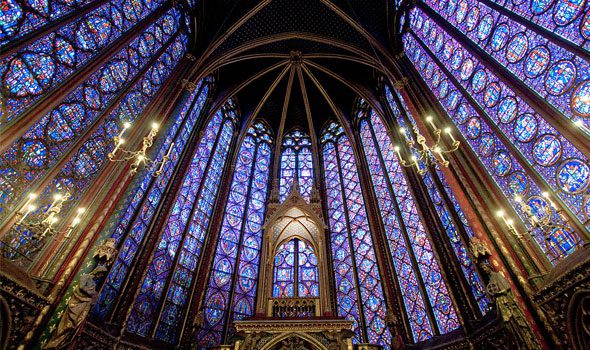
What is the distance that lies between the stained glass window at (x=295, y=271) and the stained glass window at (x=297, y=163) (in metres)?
3.20

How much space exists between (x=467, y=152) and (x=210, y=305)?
897cm

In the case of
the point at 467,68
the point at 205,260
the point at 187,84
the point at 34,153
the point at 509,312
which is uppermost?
the point at 187,84

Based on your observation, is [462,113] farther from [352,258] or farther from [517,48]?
[352,258]

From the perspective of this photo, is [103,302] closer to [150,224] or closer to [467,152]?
[150,224]

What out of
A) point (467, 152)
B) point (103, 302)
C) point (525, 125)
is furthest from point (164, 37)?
point (525, 125)

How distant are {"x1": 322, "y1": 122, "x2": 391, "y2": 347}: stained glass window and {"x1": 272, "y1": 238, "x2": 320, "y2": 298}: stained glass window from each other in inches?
35.3

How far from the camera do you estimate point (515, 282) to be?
19.6 ft

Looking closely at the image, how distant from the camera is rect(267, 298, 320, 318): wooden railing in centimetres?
779

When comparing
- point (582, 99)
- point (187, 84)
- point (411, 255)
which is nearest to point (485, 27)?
point (582, 99)

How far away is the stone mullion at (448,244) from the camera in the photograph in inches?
291

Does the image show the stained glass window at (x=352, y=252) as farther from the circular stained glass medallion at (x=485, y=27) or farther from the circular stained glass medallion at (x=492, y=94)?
the circular stained glass medallion at (x=485, y=27)

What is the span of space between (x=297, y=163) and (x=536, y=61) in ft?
37.2

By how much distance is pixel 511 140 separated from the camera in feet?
23.0

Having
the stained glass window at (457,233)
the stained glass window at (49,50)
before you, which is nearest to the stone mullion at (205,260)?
the stained glass window at (49,50)
